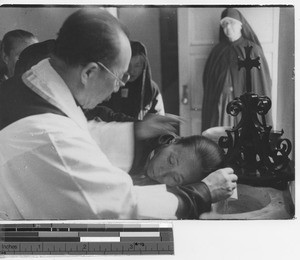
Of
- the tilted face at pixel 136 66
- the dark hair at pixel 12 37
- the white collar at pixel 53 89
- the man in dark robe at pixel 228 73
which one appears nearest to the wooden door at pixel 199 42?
the man in dark robe at pixel 228 73

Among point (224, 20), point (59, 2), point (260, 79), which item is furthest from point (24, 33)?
point (260, 79)

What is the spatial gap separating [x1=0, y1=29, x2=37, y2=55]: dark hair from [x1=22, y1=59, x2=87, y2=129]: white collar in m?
0.10

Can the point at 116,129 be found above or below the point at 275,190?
above

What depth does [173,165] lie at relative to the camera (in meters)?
1.58

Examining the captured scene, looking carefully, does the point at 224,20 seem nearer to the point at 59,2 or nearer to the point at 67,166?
the point at 59,2

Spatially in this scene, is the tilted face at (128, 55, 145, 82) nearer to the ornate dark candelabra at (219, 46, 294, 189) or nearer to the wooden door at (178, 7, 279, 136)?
the wooden door at (178, 7, 279, 136)

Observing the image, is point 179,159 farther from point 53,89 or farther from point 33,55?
point 33,55

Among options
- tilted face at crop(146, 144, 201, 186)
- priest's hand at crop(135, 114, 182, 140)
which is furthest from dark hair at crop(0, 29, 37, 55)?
tilted face at crop(146, 144, 201, 186)

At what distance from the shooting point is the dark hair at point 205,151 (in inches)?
62.1

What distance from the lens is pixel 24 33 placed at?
1.57 meters

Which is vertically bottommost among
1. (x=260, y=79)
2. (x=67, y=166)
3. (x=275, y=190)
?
(x=275, y=190)

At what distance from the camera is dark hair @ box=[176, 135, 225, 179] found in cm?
158

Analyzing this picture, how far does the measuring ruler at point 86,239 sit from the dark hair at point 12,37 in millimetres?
575

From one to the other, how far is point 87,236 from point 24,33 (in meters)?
0.68
